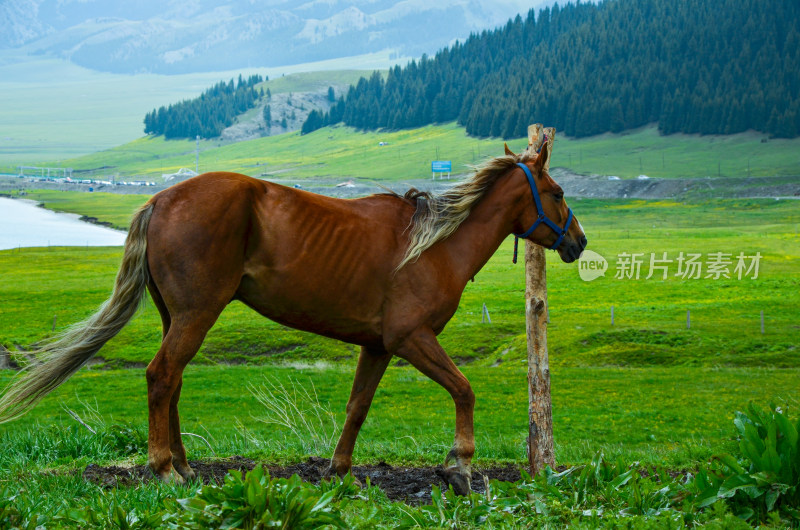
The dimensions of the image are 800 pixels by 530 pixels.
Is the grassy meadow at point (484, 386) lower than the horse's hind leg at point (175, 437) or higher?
lower

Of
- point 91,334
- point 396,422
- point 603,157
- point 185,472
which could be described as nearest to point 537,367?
point 185,472

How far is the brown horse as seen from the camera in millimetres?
7273

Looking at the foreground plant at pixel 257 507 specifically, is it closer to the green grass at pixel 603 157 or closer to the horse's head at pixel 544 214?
the horse's head at pixel 544 214

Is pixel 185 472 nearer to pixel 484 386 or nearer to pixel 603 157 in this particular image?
pixel 484 386

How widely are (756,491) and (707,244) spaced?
70.5 m

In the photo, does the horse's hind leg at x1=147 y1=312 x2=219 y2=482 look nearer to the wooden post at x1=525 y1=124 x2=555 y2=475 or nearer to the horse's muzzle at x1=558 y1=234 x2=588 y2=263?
the horse's muzzle at x1=558 y1=234 x2=588 y2=263

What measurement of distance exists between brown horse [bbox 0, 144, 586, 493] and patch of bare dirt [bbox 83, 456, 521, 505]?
1.42 ft

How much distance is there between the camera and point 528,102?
18012 cm

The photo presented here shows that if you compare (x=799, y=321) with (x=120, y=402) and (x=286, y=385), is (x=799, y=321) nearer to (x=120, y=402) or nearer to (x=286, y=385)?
(x=286, y=385)

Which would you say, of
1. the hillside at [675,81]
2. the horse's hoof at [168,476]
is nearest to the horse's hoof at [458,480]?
the horse's hoof at [168,476]

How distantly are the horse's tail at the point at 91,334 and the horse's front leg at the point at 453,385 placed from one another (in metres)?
2.61

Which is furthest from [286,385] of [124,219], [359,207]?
[124,219]

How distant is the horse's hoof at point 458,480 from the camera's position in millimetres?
7441

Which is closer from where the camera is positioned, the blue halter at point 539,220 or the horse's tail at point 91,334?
the horse's tail at point 91,334
